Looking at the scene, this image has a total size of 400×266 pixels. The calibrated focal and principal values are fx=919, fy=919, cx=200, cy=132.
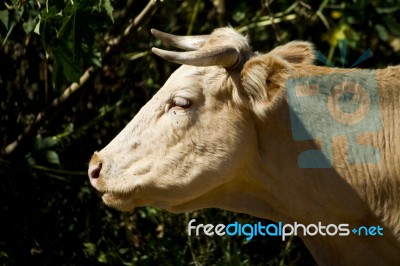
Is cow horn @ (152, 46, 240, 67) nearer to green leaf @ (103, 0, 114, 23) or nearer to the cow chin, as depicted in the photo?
green leaf @ (103, 0, 114, 23)

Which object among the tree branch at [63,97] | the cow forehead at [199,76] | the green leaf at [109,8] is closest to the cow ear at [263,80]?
the cow forehead at [199,76]

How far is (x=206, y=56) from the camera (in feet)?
14.3

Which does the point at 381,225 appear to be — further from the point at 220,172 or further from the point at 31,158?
the point at 31,158

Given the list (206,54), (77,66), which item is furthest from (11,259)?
(206,54)

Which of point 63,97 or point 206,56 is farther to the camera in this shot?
point 63,97

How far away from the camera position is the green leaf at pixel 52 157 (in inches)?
258

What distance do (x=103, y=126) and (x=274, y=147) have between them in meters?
3.01

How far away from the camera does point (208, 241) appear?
6.43 metres

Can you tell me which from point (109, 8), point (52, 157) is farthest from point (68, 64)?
point (52, 157)

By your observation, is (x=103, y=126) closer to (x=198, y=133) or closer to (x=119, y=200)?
(x=119, y=200)

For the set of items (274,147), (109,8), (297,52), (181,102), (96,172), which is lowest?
(96,172)

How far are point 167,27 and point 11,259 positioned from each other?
92.7 inches

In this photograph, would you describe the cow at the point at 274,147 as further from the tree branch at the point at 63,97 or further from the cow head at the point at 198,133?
the tree branch at the point at 63,97

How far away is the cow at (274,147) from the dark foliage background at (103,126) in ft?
4.55
